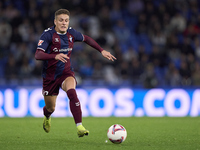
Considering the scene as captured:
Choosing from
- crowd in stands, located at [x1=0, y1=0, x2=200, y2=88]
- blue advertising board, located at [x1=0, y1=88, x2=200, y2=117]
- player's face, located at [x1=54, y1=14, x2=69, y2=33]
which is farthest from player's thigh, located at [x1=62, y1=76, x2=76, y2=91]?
crowd in stands, located at [x1=0, y1=0, x2=200, y2=88]

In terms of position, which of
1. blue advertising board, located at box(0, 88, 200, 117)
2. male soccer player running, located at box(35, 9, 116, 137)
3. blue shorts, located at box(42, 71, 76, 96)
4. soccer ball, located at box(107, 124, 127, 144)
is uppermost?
male soccer player running, located at box(35, 9, 116, 137)

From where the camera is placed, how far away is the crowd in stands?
13.7 meters

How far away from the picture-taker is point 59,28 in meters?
6.76

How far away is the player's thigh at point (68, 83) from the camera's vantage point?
6445 millimetres

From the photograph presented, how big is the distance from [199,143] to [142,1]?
11.9 metres

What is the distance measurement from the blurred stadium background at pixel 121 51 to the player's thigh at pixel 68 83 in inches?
253

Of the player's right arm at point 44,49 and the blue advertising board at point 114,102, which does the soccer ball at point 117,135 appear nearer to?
the player's right arm at point 44,49

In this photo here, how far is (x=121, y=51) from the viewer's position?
15289 mm

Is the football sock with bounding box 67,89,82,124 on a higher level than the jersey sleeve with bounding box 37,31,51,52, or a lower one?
lower

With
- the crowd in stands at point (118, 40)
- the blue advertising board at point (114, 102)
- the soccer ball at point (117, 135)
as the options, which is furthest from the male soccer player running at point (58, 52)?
the crowd in stands at point (118, 40)

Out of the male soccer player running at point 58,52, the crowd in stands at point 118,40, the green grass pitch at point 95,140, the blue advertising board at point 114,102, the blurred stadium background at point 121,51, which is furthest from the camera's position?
the crowd in stands at point 118,40

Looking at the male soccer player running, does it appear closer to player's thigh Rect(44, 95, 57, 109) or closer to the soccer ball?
player's thigh Rect(44, 95, 57, 109)

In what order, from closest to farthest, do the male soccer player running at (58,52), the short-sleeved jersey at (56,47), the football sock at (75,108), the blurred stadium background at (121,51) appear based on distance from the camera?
the football sock at (75,108) → the male soccer player running at (58,52) → the short-sleeved jersey at (56,47) → the blurred stadium background at (121,51)

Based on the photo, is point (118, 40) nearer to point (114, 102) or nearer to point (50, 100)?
point (114, 102)
